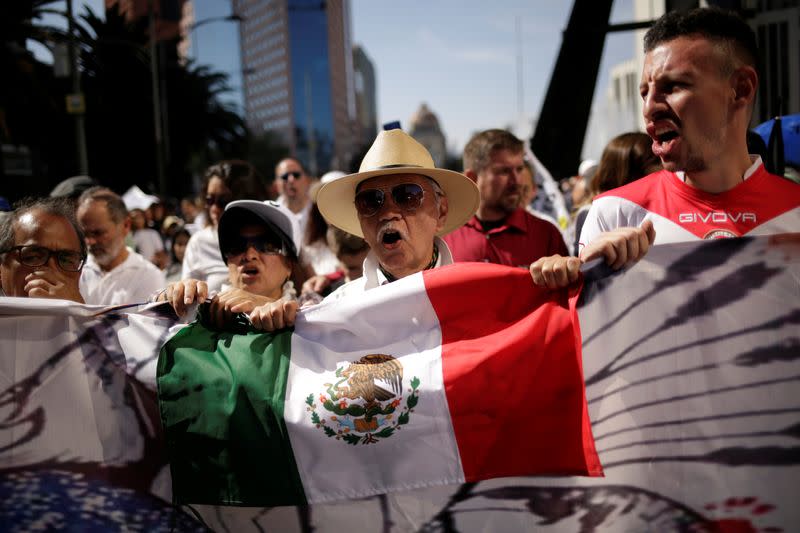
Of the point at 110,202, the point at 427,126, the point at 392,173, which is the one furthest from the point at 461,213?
the point at 427,126

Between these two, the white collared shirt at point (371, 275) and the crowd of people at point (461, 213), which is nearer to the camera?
the crowd of people at point (461, 213)

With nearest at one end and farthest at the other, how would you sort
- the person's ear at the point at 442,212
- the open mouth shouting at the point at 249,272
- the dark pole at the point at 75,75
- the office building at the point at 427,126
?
the person's ear at the point at 442,212, the open mouth shouting at the point at 249,272, the dark pole at the point at 75,75, the office building at the point at 427,126

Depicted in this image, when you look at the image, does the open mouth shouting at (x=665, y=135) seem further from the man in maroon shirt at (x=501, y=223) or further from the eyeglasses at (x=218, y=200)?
the eyeglasses at (x=218, y=200)

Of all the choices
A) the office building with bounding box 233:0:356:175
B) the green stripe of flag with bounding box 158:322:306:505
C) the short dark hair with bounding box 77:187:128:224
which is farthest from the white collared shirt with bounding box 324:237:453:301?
the office building with bounding box 233:0:356:175

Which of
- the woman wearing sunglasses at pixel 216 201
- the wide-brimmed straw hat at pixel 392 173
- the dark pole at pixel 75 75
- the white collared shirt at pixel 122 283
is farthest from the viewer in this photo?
the dark pole at pixel 75 75

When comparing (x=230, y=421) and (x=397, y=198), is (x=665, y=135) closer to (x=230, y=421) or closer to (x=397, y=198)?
(x=397, y=198)

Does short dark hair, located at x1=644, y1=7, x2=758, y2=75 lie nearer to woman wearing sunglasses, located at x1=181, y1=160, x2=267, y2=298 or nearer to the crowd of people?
the crowd of people

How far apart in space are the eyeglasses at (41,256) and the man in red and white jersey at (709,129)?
2127 mm

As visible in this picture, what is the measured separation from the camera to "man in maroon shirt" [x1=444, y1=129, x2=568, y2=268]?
419cm

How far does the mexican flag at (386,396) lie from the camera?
79.4 inches

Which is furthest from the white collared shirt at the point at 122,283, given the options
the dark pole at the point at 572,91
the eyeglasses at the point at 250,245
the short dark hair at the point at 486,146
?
the dark pole at the point at 572,91

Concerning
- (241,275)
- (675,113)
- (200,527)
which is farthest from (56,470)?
(675,113)

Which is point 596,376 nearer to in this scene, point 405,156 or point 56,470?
point 405,156

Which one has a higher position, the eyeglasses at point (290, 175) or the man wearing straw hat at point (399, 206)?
the eyeglasses at point (290, 175)
